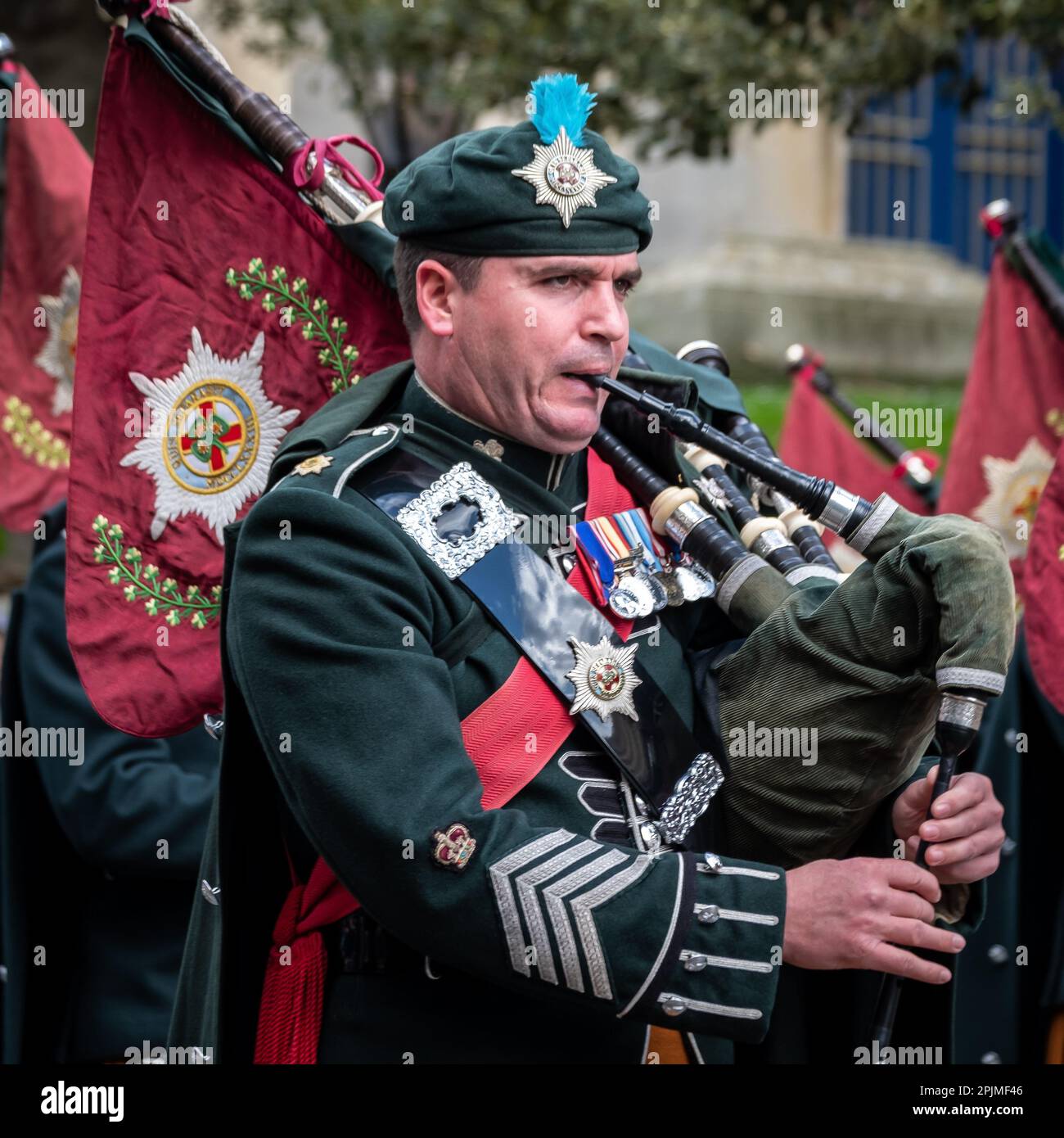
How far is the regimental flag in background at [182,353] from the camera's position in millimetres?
3041

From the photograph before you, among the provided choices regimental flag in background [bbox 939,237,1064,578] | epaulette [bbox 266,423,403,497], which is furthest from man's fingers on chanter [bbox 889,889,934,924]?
regimental flag in background [bbox 939,237,1064,578]

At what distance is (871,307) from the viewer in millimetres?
14930

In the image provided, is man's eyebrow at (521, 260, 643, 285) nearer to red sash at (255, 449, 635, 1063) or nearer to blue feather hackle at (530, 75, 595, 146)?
blue feather hackle at (530, 75, 595, 146)

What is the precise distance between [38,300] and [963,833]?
3206 mm

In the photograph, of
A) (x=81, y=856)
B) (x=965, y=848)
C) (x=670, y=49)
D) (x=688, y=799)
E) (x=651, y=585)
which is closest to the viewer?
(x=965, y=848)

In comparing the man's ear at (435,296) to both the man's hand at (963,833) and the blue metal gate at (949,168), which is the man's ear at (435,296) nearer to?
the man's hand at (963,833)

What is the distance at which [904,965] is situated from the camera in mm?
2305

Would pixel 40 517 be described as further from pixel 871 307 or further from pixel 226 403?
pixel 871 307

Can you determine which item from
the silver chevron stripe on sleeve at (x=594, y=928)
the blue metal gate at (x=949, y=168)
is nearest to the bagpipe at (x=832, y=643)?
the silver chevron stripe on sleeve at (x=594, y=928)

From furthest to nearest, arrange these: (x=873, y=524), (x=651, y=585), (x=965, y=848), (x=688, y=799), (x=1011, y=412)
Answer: (x=1011, y=412) → (x=651, y=585) → (x=688, y=799) → (x=873, y=524) → (x=965, y=848)

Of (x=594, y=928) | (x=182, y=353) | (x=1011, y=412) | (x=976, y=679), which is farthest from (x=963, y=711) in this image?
(x=1011, y=412)

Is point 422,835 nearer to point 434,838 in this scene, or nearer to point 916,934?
point 434,838

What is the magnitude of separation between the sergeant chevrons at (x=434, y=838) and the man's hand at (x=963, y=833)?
0.22 meters

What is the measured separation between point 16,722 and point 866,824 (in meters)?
2.49
